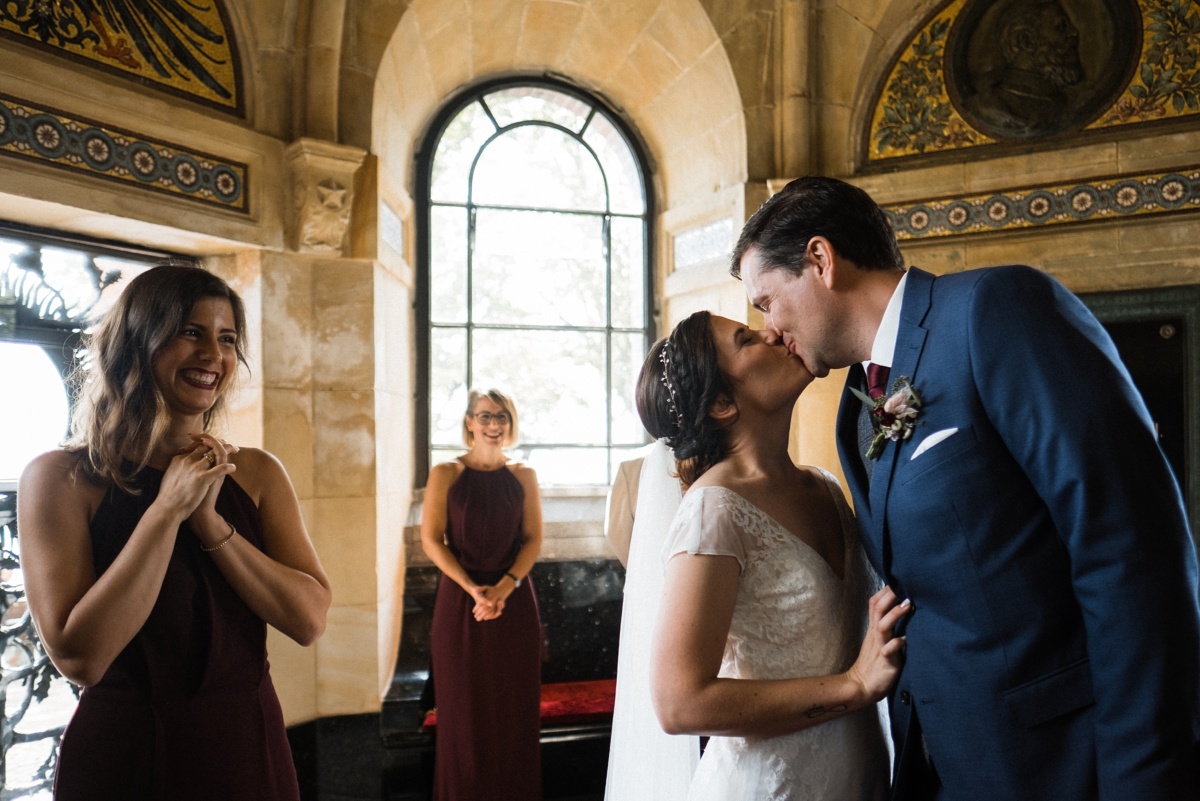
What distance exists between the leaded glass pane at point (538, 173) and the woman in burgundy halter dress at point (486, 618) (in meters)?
1.86

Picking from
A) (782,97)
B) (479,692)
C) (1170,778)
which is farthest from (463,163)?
(1170,778)

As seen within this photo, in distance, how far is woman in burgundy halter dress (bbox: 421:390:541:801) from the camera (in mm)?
3914

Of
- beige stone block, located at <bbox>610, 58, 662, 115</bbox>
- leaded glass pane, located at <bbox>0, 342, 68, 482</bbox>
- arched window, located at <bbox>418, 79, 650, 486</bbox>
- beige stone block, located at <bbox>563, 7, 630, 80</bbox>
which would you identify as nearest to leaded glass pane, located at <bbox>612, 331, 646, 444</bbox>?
arched window, located at <bbox>418, 79, 650, 486</bbox>

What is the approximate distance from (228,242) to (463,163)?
6.80ft

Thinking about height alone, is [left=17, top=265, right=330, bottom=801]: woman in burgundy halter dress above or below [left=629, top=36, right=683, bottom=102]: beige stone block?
below

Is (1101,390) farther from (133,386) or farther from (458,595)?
(458,595)

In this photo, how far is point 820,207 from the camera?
1.48m

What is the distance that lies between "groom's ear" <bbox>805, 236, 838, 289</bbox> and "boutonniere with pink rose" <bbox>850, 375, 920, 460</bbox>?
23cm

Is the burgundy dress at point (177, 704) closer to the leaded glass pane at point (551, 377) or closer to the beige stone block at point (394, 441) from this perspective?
the beige stone block at point (394, 441)

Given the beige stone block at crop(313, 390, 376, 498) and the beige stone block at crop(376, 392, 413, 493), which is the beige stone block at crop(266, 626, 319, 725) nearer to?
the beige stone block at crop(313, 390, 376, 498)

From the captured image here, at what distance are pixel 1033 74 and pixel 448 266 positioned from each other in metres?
3.41

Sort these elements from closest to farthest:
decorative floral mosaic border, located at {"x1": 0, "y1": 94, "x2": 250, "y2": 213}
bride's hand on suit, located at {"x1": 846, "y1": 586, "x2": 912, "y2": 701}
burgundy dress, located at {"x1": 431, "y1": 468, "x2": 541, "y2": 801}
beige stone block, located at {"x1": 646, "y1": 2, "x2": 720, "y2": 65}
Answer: bride's hand on suit, located at {"x1": 846, "y1": 586, "x2": 912, "y2": 701}, decorative floral mosaic border, located at {"x1": 0, "y1": 94, "x2": 250, "y2": 213}, burgundy dress, located at {"x1": 431, "y1": 468, "x2": 541, "y2": 801}, beige stone block, located at {"x1": 646, "y1": 2, "x2": 720, "y2": 65}

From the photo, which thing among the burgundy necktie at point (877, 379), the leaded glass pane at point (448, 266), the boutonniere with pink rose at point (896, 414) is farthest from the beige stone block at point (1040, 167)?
the boutonniere with pink rose at point (896, 414)

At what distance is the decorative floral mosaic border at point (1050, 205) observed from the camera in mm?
4148
